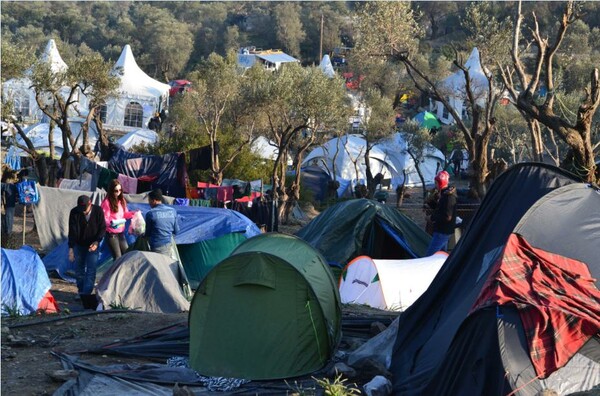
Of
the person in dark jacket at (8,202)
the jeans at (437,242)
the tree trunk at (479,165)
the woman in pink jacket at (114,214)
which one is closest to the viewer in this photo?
the woman in pink jacket at (114,214)

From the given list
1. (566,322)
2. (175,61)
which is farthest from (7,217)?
(175,61)

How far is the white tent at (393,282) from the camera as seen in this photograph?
11.7 meters

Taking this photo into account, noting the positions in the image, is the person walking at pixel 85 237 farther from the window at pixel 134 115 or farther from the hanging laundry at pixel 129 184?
the window at pixel 134 115

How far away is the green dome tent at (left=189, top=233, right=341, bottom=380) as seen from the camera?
751 centimetres

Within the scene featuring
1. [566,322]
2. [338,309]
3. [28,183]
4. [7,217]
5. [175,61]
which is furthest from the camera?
[175,61]

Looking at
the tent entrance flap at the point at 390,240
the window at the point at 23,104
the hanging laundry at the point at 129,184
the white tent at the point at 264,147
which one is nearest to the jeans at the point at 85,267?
the tent entrance flap at the point at 390,240

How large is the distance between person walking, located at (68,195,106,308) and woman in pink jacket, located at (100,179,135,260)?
27.2 inches

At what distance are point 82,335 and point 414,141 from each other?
24.0 meters

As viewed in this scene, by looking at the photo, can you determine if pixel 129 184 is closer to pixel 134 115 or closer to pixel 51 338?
pixel 51 338

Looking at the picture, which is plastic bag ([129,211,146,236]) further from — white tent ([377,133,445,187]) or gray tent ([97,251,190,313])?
white tent ([377,133,445,187])

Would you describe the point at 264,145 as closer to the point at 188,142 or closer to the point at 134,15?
the point at 188,142

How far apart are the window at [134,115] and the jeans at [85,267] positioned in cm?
3240

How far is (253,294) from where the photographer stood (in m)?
7.72

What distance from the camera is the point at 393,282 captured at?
38.7 feet
